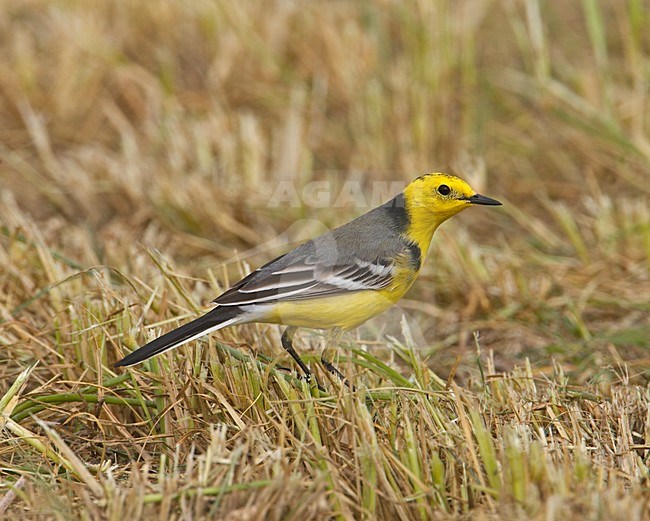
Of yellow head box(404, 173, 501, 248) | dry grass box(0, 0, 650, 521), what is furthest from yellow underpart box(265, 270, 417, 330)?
yellow head box(404, 173, 501, 248)

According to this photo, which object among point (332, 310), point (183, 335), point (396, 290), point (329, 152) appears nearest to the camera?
point (183, 335)

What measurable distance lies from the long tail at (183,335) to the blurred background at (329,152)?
473 mm

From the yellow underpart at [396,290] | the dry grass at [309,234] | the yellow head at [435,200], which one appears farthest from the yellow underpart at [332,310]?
the yellow head at [435,200]

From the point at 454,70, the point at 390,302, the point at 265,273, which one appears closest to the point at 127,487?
the point at 265,273

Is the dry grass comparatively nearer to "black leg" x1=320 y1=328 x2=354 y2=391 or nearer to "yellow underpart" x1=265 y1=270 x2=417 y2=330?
"black leg" x1=320 y1=328 x2=354 y2=391

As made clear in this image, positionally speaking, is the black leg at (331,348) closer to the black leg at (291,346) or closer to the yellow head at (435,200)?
the black leg at (291,346)

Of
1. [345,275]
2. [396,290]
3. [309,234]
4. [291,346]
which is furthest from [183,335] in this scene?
[309,234]

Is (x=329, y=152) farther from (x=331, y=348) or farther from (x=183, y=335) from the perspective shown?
(x=183, y=335)

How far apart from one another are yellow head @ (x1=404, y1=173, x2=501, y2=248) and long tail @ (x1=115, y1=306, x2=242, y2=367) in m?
0.95

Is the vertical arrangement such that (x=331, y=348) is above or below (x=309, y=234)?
above

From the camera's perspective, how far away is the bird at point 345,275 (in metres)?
3.58

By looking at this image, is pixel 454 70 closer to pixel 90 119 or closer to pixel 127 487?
pixel 90 119

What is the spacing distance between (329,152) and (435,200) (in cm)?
319

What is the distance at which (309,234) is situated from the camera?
586 centimetres
